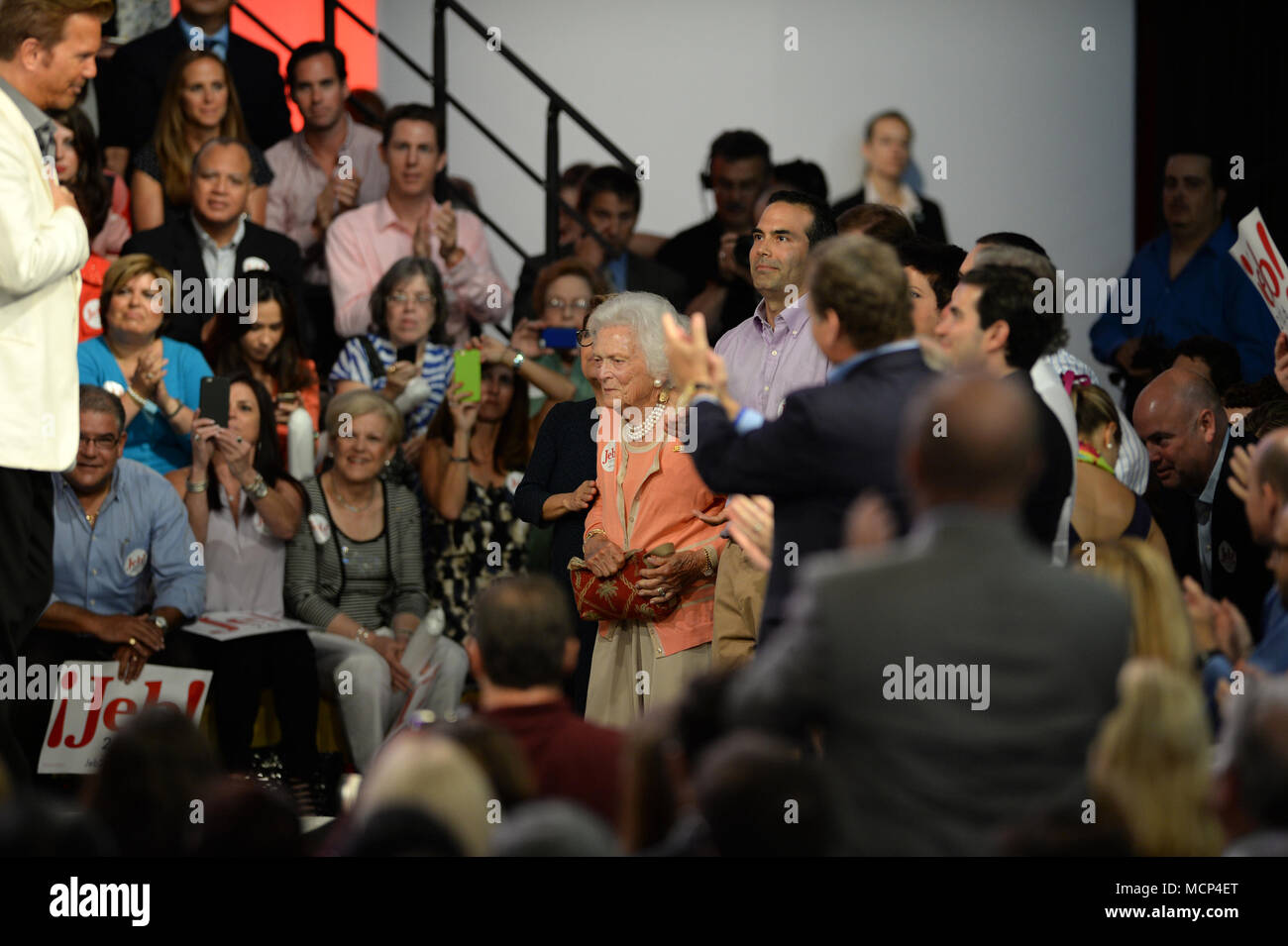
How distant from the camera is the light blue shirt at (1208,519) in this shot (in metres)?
4.95

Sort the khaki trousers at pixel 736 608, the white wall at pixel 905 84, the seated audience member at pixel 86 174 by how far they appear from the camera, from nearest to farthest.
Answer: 1. the khaki trousers at pixel 736 608
2. the seated audience member at pixel 86 174
3. the white wall at pixel 905 84

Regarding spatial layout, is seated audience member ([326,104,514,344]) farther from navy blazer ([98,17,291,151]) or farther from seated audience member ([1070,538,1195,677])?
seated audience member ([1070,538,1195,677])

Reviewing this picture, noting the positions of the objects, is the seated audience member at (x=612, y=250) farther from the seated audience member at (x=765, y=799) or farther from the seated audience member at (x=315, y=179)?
the seated audience member at (x=765, y=799)

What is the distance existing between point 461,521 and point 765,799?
351 cm

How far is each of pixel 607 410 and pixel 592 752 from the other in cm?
194

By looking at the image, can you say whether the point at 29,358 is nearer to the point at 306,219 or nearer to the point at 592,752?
the point at 592,752

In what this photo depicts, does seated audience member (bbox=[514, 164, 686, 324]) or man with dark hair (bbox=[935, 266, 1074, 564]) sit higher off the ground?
seated audience member (bbox=[514, 164, 686, 324])

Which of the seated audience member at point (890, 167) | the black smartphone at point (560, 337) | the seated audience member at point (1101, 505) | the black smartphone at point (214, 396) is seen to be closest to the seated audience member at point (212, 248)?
the black smartphone at point (214, 396)

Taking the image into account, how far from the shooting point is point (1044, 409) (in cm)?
342

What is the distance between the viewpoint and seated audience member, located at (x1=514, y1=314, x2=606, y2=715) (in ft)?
15.6

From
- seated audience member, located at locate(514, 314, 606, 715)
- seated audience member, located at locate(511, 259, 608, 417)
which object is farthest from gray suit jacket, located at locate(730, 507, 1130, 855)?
seated audience member, located at locate(511, 259, 608, 417)

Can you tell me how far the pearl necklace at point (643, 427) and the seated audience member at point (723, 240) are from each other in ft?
6.12

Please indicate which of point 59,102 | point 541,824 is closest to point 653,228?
point 59,102

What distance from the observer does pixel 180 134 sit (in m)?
6.30
